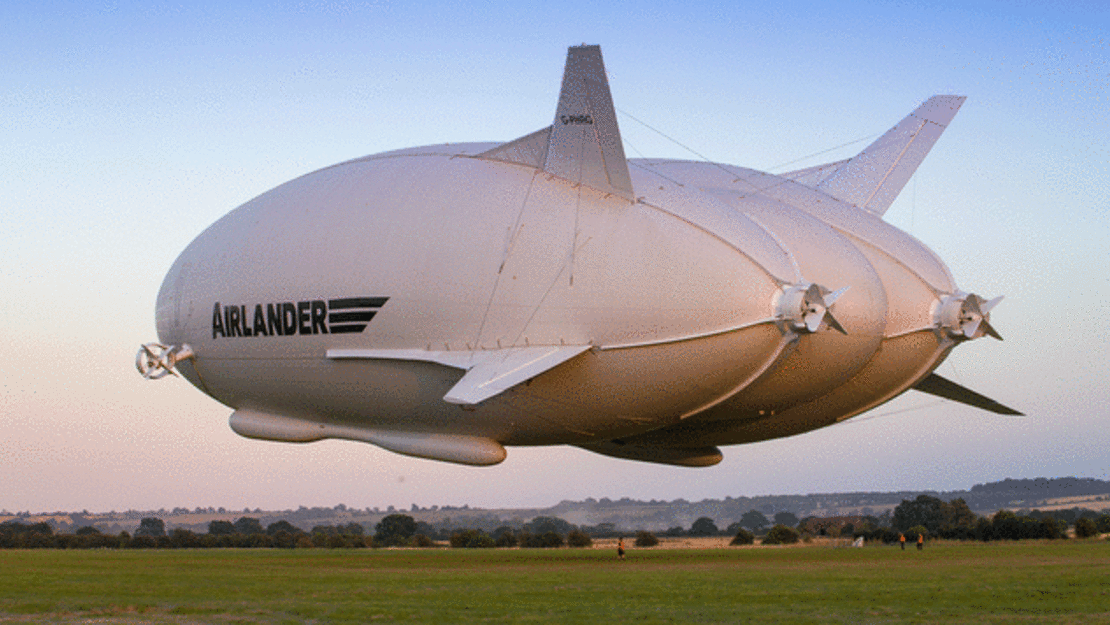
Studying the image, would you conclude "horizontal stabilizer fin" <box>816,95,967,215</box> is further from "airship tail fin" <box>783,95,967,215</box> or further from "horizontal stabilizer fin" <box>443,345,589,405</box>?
"horizontal stabilizer fin" <box>443,345,589,405</box>

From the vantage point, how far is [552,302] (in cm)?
2738

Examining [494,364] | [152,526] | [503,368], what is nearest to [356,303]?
[494,364]

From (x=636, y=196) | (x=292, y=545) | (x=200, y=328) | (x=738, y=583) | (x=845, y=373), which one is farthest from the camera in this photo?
(x=292, y=545)

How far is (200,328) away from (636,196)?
13.2 metres

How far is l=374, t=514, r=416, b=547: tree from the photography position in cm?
6781

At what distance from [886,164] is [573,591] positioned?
777 inches

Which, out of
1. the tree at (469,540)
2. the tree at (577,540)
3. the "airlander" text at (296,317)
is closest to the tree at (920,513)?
the tree at (577,540)

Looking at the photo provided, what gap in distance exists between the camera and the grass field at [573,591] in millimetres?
20000

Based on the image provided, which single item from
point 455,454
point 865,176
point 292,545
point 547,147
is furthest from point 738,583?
point 292,545

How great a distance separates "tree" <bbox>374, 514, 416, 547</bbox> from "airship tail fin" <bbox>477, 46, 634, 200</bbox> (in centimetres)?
4113

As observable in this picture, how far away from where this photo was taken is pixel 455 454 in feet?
100

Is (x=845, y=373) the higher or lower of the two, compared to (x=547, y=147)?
lower

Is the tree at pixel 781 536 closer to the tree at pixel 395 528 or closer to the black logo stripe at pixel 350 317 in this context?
the tree at pixel 395 528

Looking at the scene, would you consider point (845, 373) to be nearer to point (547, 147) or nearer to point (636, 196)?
point (636, 196)
